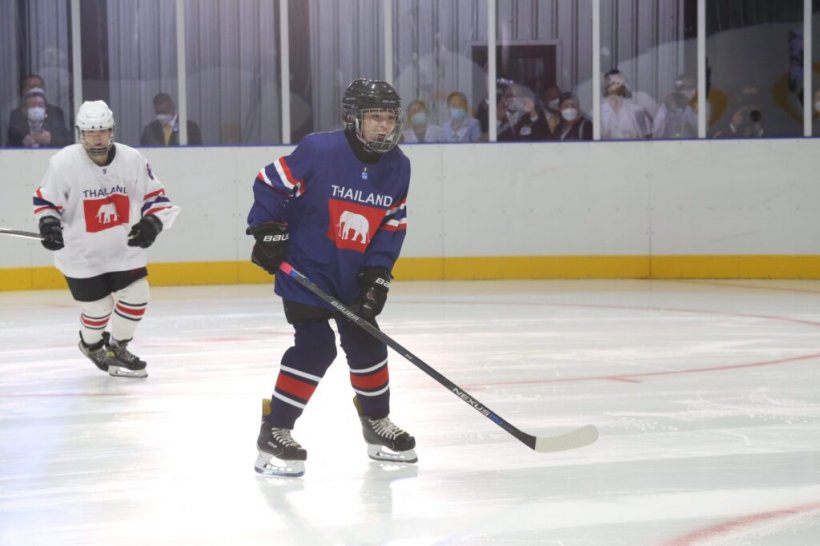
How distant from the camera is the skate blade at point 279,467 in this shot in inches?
130

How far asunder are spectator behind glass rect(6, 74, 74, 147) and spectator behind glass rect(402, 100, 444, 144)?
2.51 m

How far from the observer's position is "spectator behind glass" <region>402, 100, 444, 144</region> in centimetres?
991

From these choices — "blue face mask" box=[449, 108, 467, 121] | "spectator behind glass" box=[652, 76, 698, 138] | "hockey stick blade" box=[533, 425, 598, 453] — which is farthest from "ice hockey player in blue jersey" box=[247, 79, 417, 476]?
"spectator behind glass" box=[652, 76, 698, 138]

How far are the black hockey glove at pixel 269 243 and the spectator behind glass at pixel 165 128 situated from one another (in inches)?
259

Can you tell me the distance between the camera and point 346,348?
3.51m

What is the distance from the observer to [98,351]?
523cm

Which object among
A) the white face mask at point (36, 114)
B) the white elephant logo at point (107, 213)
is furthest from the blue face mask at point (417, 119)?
the white elephant logo at point (107, 213)

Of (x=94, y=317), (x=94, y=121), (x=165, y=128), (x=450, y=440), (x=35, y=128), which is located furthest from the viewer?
(x=165, y=128)

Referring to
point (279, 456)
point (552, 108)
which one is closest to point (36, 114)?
point (552, 108)

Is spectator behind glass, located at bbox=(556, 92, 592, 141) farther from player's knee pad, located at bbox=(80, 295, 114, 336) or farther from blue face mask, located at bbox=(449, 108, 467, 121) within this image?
player's knee pad, located at bbox=(80, 295, 114, 336)

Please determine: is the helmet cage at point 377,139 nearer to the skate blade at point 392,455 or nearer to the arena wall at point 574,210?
the skate blade at point 392,455

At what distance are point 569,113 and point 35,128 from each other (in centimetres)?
399

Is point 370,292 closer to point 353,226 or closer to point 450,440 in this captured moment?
point 353,226

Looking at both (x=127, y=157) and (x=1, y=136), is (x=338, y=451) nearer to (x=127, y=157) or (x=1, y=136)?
(x=127, y=157)
